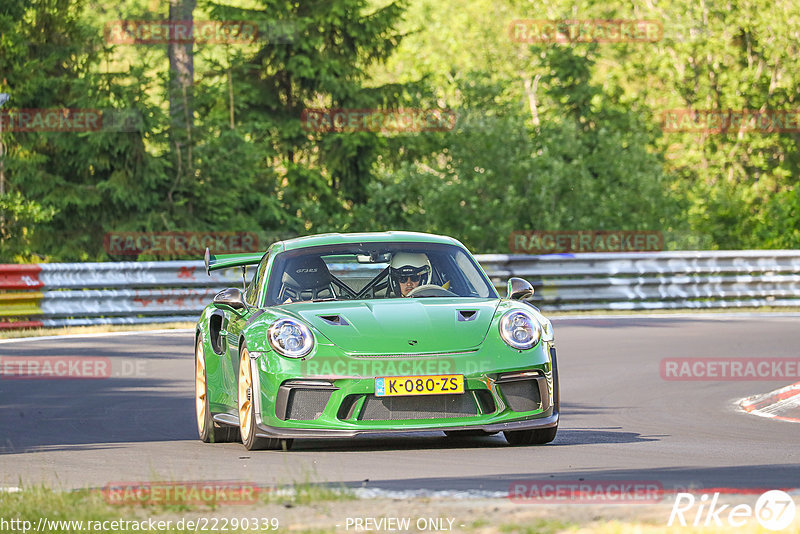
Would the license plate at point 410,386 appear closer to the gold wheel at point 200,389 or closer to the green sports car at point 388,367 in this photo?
the green sports car at point 388,367

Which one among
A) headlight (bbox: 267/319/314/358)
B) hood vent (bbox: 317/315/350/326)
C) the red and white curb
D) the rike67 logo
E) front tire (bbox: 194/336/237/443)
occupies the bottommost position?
the red and white curb

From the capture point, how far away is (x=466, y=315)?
925 centimetres

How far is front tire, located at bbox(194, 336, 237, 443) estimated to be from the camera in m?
10.3

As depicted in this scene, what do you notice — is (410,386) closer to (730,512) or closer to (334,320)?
(334,320)

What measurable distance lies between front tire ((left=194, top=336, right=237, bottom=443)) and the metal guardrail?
1045 cm

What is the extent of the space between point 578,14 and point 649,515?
139 ft

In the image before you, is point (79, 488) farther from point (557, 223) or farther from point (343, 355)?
point (557, 223)

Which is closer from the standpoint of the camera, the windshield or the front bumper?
the front bumper

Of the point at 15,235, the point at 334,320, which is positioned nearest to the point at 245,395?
the point at 334,320

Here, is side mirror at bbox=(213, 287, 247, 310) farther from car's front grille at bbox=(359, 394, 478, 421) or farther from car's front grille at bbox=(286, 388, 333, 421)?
car's front grille at bbox=(359, 394, 478, 421)

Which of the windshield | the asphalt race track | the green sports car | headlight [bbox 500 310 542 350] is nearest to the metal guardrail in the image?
the asphalt race track

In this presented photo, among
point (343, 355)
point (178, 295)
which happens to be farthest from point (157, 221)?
point (343, 355)

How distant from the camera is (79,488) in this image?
742 centimetres

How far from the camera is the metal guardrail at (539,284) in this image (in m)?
21.2
